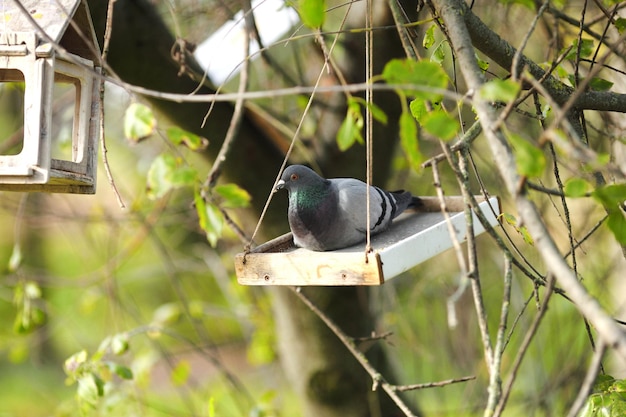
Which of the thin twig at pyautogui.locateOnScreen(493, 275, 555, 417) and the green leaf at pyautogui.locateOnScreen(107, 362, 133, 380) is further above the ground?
the thin twig at pyautogui.locateOnScreen(493, 275, 555, 417)

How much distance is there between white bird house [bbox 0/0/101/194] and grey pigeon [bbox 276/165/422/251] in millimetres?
656

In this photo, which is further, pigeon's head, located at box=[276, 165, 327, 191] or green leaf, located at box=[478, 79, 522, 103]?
pigeon's head, located at box=[276, 165, 327, 191]

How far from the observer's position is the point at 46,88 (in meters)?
1.89

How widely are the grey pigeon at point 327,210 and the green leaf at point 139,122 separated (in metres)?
1.01

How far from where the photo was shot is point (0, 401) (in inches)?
408

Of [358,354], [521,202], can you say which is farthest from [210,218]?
[358,354]

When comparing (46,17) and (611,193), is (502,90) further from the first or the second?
(46,17)

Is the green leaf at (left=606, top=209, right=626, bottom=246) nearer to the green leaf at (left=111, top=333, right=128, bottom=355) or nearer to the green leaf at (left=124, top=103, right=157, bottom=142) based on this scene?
the green leaf at (left=124, top=103, right=157, bottom=142)

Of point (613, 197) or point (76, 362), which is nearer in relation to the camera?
point (613, 197)

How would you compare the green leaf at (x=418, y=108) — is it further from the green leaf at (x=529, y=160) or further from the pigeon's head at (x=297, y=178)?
the pigeon's head at (x=297, y=178)

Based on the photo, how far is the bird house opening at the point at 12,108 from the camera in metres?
→ 2.28

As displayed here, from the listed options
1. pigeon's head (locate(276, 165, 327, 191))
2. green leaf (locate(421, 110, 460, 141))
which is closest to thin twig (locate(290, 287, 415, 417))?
pigeon's head (locate(276, 165, 327, 191))

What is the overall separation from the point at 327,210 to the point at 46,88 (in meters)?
1.00

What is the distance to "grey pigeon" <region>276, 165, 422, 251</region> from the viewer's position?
2398 millimetres
